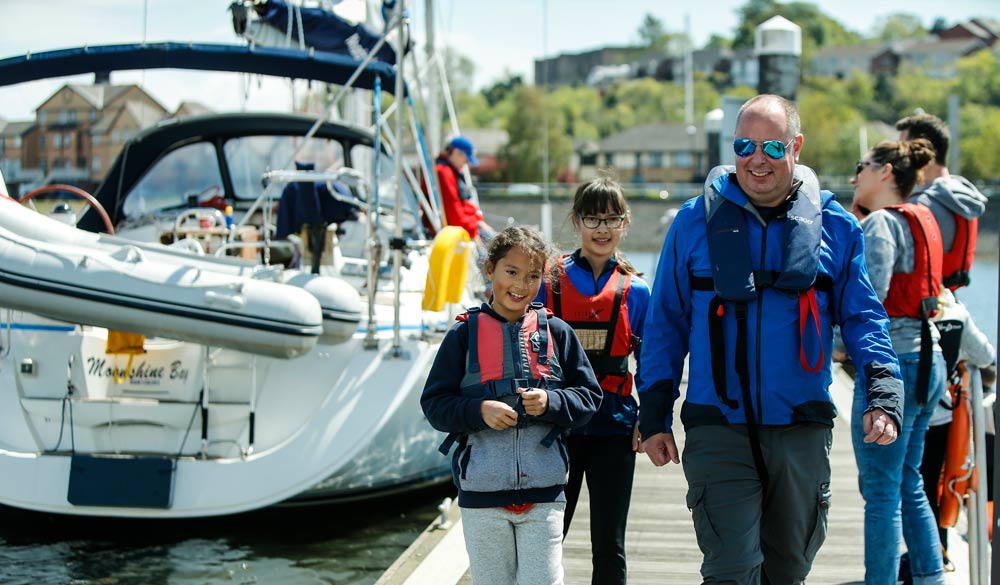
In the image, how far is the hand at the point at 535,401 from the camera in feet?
11.5

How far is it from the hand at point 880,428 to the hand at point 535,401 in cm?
87

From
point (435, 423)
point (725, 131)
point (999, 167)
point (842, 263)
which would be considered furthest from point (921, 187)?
point (999, 167)

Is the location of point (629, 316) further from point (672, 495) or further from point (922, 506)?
point (672, 495)

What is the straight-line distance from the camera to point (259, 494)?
6.80 m

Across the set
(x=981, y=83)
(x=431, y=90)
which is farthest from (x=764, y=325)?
(x=981, y=83)

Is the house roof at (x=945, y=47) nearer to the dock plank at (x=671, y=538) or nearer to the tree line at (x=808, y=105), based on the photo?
the tree line at (x=808, y=105)

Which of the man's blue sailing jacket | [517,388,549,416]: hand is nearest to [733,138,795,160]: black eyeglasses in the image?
the man's blue sailing jacket

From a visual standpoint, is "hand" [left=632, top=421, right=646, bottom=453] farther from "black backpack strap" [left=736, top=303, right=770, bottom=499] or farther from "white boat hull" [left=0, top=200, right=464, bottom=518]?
"white boat hull" [left=0, top=200, right=464, bottom=518]

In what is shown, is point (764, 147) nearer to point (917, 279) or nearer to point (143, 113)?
point (917, 279)

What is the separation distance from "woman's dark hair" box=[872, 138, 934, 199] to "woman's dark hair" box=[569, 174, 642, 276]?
1.09 m

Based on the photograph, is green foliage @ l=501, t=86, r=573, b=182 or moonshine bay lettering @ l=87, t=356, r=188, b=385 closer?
moonshine bay lettering @ l=87, t=356, r=188, b=385

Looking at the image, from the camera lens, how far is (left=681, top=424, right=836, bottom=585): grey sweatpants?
11.0 feet

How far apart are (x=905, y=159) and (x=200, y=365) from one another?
4257 millimetres

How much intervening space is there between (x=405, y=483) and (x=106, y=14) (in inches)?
154
